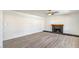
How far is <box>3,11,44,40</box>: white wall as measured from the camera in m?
3.43

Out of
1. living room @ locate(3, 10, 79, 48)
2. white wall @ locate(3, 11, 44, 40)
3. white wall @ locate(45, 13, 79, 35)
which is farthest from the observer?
white wall @ locate(3, 11, 44, 40)

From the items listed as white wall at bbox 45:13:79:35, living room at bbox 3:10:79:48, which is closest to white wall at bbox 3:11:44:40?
living room at bbox 3:10:79:48

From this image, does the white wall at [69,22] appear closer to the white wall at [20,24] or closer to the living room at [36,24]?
the living room at [36,24]

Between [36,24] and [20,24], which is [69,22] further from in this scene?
[20,24]

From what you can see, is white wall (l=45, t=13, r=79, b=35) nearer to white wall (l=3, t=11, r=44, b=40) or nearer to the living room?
the living room

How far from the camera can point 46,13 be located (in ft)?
9.97

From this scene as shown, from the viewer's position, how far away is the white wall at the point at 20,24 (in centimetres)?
343

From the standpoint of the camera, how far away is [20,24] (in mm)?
3830

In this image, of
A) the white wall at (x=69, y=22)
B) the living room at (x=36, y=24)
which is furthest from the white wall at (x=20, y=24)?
the white wall at (x=69, y=22)

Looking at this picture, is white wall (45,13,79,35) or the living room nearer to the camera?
the living room
